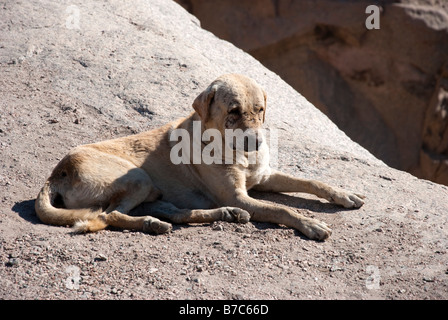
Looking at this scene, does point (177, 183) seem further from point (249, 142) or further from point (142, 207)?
point (249, 142)

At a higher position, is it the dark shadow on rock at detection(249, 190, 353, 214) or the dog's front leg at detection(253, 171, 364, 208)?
the dog's front leg at detection(253, 171, 364, 208)

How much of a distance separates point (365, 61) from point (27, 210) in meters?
10.9

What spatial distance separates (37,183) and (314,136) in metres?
3.48

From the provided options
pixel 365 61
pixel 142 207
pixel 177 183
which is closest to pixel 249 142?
pixel 177 183

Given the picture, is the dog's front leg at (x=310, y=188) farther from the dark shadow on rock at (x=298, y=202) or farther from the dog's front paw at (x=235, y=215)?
the dog's front paw at (x=235, y=215)

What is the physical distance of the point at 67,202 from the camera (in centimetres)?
488

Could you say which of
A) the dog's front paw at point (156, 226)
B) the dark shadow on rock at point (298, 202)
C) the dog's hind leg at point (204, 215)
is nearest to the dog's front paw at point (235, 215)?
the dog's hind leg at point (204, 215)

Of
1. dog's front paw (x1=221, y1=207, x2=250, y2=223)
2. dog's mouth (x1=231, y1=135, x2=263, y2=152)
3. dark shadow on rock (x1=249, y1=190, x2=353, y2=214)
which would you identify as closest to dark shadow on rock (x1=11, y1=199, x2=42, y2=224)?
dog's front paw (x1=221, y1=207, x2=250, y2=223)

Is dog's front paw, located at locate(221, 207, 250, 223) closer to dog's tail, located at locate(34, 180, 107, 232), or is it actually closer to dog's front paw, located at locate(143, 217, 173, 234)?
dog's front paw, located at locate(143, 217, 173, 234)

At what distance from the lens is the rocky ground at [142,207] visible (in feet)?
13.1

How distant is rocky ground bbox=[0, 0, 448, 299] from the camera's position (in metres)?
3.98

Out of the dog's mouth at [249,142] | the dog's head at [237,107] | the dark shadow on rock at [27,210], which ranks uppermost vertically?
the dog's head at [237,107]

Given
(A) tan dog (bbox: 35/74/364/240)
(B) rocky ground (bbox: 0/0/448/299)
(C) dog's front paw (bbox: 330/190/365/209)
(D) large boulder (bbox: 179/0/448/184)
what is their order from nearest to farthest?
(B) rocky ground (bbox: 0/0/448/299) → (A) tan dog (bbox: 35/74/364/240) → (C) dog's front paw (bbox: 330/190/365/209) → (D) large boulder (bbox: 179/0/448/184)

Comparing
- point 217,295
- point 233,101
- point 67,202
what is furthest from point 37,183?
point 217,295
